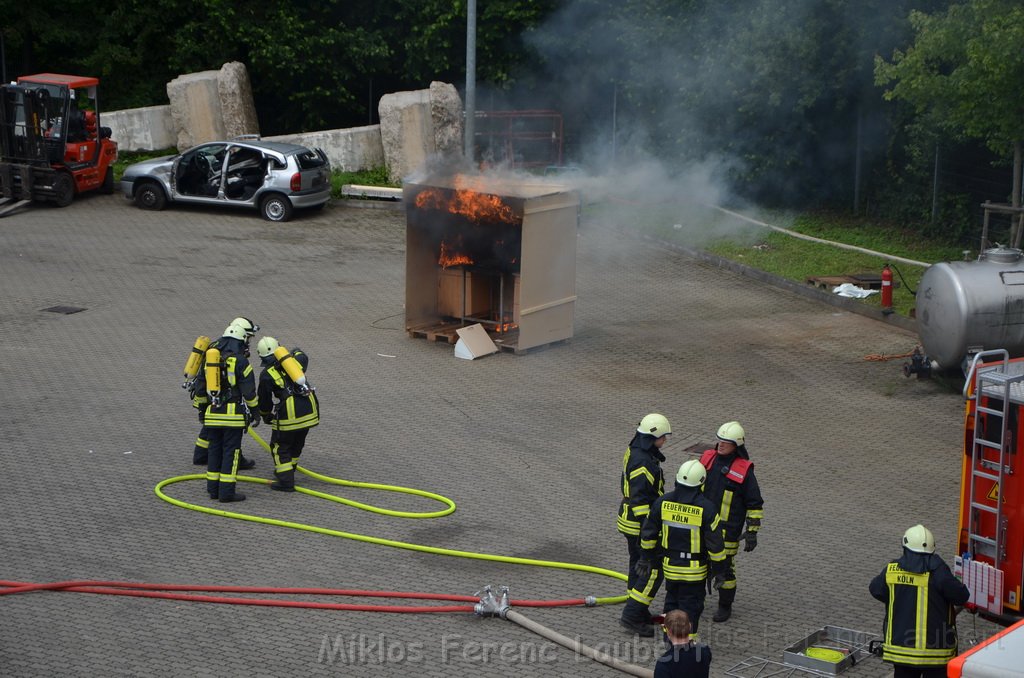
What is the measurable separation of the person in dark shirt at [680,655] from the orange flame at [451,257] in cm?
1023

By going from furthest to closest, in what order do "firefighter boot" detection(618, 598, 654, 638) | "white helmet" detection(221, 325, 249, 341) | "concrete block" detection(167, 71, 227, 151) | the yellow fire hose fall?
1. "concrete block" detection(167, 71, 227, 151)
2. "white helmet" detection(221, 325, 249, 341)
3. "firefighter boot" detection(618, 598, 654, 638)
4. the yellow fire hose

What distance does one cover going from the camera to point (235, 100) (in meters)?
27.1

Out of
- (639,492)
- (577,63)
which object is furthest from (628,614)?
(577,63)

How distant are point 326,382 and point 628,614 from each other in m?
6.75

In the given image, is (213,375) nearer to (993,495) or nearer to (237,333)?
(237,333)

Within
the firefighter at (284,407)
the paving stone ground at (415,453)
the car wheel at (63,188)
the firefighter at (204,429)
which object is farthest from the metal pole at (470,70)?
the firefighter at (284,407)

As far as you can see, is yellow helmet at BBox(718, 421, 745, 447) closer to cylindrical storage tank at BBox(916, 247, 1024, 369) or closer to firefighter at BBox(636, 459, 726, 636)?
firefighter at BBox(636, 459, 726, 636)

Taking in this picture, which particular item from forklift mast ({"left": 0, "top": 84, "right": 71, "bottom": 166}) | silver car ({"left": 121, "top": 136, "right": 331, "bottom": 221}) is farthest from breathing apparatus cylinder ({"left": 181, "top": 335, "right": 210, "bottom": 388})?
forklift mast ({"left": 0, "top": 84, "right": 71, "bottom": 166})


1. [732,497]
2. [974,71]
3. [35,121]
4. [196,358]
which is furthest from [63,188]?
[732,497]

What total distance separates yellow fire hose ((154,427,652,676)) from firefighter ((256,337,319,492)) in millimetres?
332

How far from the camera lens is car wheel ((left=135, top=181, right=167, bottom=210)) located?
23516 millimetres

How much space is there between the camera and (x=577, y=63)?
27000 millimetres

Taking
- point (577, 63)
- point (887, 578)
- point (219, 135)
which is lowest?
point (887, 578)

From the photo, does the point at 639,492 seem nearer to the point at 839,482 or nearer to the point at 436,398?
the point at 839,482
